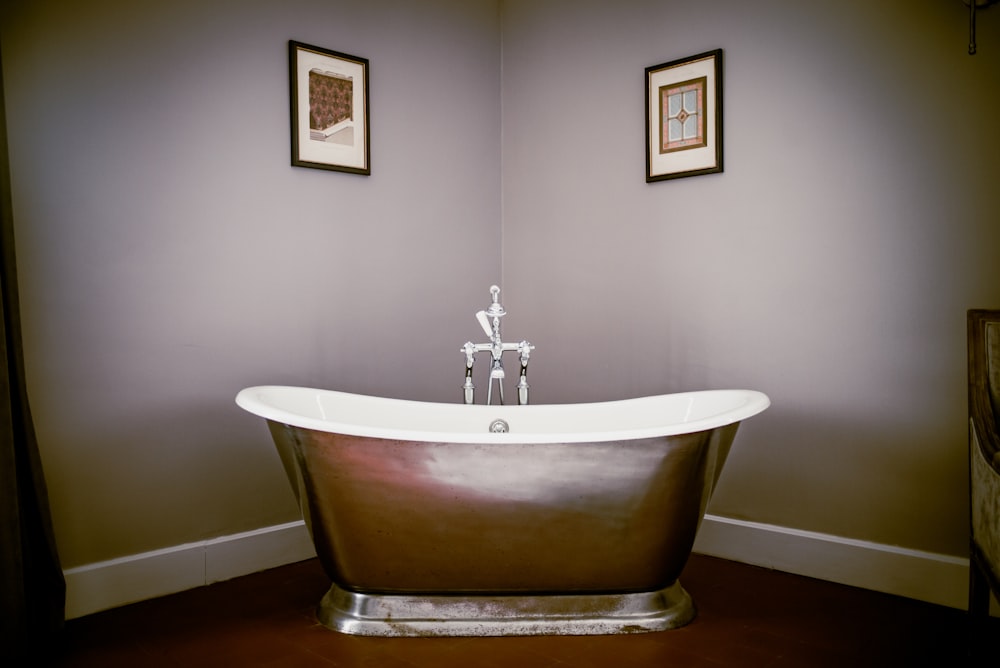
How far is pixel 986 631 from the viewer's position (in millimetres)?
1932

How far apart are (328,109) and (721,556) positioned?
201cm

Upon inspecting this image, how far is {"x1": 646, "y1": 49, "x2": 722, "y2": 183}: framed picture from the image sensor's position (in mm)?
2543

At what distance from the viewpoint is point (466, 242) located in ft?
9.95

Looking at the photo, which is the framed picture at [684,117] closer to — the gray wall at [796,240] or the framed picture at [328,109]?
the gray wall at [796,240]

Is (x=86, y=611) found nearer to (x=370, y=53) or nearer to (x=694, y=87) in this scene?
(x=370, y=53)

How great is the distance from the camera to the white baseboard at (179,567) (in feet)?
6.87

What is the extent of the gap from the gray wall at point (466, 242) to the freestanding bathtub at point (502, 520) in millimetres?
459

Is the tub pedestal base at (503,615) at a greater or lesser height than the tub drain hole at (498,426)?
lesser

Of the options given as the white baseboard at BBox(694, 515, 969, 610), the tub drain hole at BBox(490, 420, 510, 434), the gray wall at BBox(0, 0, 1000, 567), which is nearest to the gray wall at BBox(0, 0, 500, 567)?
the gray wall at BBox(0, 0, 1000, 567)

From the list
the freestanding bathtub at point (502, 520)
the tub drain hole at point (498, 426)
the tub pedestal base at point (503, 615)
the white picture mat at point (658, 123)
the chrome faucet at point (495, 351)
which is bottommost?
the tub pedestal base at point (503, 615)

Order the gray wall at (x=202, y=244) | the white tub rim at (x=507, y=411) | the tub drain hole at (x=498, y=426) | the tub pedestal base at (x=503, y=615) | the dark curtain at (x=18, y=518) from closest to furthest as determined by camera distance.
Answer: the dark curtain at (x=18, y=518) < the tub pedestal base at (x=503, y=615) < the gray wall at (x=202, y=244) < the white tub rim at (x=507, y=411) < the tub drain hole at (x=498, y=426)

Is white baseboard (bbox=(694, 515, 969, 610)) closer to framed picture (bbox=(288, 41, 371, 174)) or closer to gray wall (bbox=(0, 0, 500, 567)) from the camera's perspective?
gray wall (bbox=(0, 0, 500, 567))

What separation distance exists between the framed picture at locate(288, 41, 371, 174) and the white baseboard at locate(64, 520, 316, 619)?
48.5 inches

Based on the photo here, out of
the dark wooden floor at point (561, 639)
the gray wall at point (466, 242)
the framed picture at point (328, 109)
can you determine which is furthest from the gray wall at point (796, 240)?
the framed picture at point (328, 109)
